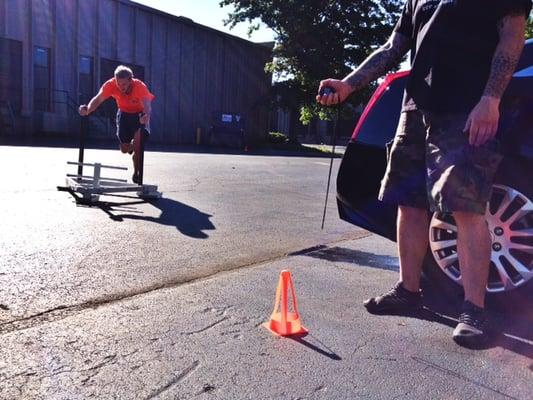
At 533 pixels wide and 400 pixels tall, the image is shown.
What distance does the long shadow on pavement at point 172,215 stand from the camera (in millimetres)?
5530

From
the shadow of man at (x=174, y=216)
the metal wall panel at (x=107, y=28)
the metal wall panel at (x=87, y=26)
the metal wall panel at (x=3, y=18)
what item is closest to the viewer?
the shadow of man at (x=174, y=216)

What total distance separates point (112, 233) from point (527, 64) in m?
3.68

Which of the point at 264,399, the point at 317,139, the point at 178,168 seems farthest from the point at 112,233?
the point at 317,139

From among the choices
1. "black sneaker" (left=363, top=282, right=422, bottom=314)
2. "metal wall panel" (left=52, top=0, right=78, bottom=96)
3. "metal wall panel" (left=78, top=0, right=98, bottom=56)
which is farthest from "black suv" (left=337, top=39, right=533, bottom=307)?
"metal wall panel" (left=78, top=0, right=98, bottom=56)

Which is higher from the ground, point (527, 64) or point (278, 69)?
point (278, 69)

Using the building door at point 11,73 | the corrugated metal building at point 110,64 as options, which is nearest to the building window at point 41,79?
the corrugated metal building at point 110,64

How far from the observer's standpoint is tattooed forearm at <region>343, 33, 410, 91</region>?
11.1 feet

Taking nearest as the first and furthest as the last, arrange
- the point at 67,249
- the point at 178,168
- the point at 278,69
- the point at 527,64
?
the point at 527,64 → the point at 67,249 → the point at 178,168 → the point at 278,69

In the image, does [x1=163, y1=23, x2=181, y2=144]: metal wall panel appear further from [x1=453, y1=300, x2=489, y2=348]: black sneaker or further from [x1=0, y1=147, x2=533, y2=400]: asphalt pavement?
[x1=453, y1=300, x2=489, y2=348]: black sneaker

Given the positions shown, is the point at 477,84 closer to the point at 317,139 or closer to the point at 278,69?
the point at 278,69

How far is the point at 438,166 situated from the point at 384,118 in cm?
96

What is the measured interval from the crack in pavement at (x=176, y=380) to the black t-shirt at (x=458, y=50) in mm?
1799

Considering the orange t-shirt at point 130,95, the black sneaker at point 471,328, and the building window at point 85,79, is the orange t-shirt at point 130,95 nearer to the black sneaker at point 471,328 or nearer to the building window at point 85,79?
the black sneaker at point 471,328

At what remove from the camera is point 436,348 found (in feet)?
9.05
